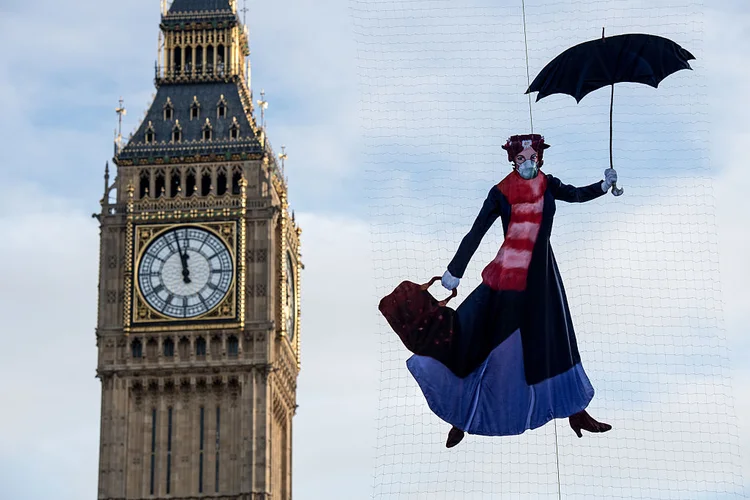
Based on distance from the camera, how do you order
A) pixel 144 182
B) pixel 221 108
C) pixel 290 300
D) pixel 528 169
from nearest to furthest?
pixel 528 169, pixel 144 182, pixel 221 108, pixel 290 300

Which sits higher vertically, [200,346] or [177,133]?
[177,133]

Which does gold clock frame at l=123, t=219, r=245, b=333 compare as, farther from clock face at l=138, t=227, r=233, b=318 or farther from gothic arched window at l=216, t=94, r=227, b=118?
gothic arched window at l=216, t=94, r=227, b=118

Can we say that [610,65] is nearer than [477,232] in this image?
No

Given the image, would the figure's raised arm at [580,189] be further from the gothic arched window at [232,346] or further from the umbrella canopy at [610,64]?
the gothic arched window at [232,346]

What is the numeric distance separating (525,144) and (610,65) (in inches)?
80.9

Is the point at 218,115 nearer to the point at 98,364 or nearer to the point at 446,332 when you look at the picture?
the point at 98,364

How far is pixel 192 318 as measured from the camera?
88938mm

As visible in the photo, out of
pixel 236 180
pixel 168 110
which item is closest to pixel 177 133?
pixel 168 110

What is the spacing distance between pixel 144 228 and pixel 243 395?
8406 mm

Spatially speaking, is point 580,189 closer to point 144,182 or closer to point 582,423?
point 582,423

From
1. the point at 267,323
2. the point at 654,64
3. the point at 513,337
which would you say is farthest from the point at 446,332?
the point at 267,323

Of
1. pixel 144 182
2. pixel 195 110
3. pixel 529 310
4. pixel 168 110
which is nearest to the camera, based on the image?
pixel 529 310

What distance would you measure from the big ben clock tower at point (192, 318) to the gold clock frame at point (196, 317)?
4 centimetres

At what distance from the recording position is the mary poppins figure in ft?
121
